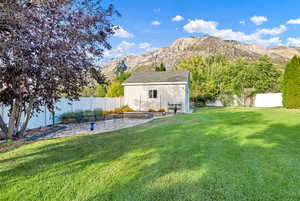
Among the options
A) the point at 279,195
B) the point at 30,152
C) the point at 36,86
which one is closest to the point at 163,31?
the point at 36,86

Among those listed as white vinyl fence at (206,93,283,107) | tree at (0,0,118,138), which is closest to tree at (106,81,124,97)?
white vinyl fence at (206,93,283,107)

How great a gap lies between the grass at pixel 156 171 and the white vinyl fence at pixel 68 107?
3371 mm

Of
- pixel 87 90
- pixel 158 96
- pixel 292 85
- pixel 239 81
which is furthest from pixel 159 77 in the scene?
pixel 239 81

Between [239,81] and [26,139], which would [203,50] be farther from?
[26,139]

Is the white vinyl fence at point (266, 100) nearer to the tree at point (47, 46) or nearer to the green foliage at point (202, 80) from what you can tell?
the green foliage at point (202, 80)

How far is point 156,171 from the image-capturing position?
3350mm

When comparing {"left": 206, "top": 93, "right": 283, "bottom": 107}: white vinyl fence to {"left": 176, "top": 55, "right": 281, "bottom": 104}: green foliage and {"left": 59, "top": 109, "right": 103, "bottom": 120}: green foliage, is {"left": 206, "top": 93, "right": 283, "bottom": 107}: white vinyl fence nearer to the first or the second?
{"left": 176, "top": 55, "right": 281, "bottom": 104}: green foliage

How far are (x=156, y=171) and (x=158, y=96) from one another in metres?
13.9

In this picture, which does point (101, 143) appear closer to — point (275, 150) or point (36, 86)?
point (36, 86)

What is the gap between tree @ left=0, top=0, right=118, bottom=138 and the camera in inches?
148

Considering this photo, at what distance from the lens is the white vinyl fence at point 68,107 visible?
8391mm

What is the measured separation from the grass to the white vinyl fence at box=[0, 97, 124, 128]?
3.37 metres

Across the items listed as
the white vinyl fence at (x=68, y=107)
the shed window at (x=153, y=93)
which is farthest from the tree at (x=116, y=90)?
the shed window at (x=153, y=93)

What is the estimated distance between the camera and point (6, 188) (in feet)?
9.26
